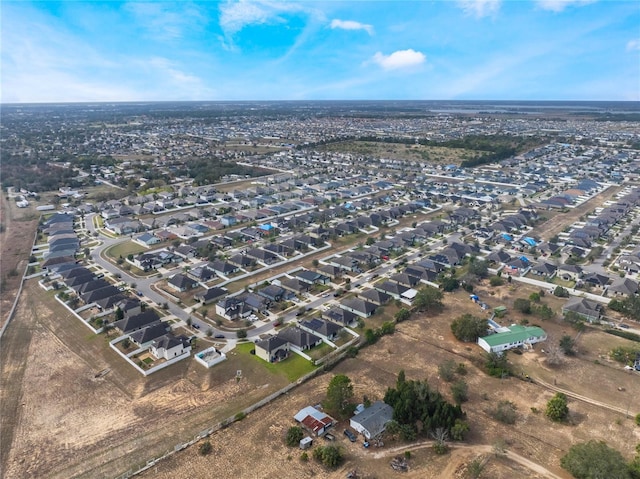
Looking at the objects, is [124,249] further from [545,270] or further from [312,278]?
[545,270]

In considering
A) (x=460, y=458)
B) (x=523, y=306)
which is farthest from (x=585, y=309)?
(x=460, y=458)

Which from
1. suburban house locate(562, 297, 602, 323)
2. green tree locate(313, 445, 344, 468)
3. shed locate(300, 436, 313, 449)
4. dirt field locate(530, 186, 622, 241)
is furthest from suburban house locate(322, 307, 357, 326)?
dirt field locate(530, 186, 622, 241)

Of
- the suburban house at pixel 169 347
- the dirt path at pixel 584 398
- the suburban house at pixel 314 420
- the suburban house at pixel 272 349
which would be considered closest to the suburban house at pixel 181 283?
the suburban house at pixel 169 347

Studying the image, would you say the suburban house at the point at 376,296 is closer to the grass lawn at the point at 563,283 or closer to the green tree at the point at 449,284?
the green tree at the point at 449,284

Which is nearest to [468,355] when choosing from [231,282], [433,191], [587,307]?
[587,307]

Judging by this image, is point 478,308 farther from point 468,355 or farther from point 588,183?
point 588,183
